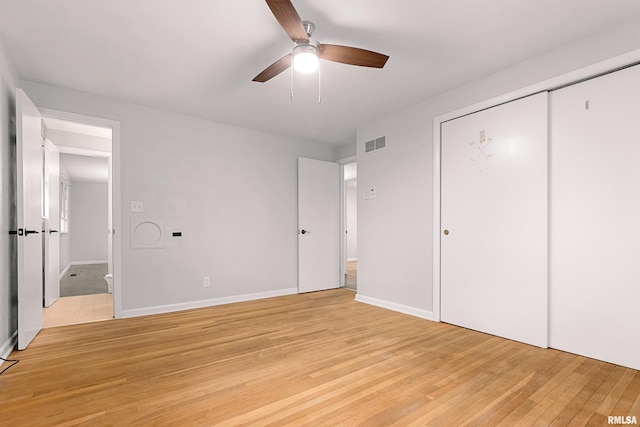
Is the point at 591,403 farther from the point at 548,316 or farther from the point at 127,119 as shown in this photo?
the point at 127,119

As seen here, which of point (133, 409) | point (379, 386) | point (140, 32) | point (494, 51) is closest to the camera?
point (133, 409)

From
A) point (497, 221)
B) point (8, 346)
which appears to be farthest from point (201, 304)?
point (497, 221)

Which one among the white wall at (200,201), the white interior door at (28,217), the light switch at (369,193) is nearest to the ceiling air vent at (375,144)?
the light switch at (369,193)

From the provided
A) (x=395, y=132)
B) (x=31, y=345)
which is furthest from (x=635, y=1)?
(x=31, y=345)

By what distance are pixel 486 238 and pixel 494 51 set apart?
1659mm

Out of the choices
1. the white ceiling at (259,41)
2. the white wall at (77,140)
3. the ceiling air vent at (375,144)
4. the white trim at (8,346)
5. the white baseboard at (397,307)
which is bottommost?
the white baseboard at (397,307)

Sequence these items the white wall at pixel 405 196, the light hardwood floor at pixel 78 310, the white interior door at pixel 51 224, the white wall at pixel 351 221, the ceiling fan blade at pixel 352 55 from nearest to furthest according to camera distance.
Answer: the ceiling fan blade at pixel 352 55 → the white wall at pixel 405 196 → the light hardwood floor at pixel 78 310 → the white interior door at pixel 51 224 → the white wall at pixel 351 221

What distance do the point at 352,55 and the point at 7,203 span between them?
3.06 m

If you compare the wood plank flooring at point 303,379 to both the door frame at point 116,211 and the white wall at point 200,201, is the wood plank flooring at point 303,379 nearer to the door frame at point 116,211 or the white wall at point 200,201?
the door frame at point 116,211

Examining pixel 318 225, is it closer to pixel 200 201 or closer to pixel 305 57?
pixel 200 201

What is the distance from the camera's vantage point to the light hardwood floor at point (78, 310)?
→ 3434 millimetres

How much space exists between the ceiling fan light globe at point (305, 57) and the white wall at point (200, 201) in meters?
2.44

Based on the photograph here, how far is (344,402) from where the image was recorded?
5.90 ft

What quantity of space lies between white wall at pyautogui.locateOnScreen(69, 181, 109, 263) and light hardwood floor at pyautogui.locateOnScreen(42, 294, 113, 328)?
18.4 feet
